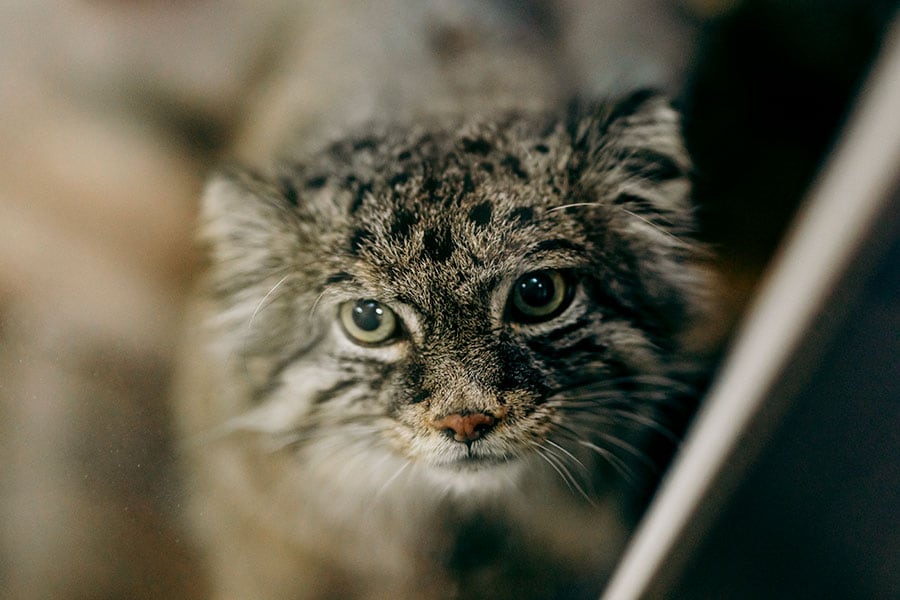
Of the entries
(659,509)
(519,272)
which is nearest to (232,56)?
(519,272)

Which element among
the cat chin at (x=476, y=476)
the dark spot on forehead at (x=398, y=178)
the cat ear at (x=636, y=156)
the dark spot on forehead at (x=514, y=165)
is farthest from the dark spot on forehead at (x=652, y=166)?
the cat chin at (x=476, y=476)

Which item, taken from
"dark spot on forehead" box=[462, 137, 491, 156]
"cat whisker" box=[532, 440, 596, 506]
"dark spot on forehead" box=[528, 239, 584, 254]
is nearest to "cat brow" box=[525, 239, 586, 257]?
"dark spot on forehead" box=[528, 239, 584, 254]

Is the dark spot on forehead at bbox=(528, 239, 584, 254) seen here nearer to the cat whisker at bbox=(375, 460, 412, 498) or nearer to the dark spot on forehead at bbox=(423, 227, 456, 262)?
the dark spot on forehead at bbox=(423, 227, 456, 262)

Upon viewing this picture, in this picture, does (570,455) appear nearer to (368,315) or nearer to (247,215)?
(368,315)

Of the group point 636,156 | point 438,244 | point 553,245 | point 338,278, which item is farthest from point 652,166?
point 338,278

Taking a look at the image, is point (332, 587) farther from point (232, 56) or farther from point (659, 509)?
point (232, 56)

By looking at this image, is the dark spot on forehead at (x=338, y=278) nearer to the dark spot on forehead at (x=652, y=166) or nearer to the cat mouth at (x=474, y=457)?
the cat mouth at (x=474, y=457)
